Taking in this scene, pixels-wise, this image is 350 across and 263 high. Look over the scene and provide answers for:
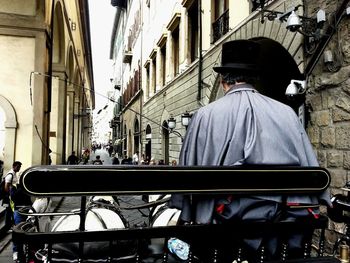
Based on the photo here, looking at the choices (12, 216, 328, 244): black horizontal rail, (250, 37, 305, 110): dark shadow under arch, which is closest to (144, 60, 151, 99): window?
(250, 37, 305, 110): dark shadow under arch

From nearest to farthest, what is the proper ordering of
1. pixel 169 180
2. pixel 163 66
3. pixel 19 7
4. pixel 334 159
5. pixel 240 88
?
pixel 169 180 < pixel 240 88 < pixel 334 159 < pixel 19 7 < pixel 163 66

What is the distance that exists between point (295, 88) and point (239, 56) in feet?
14.4

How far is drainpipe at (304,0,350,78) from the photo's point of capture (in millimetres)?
5367

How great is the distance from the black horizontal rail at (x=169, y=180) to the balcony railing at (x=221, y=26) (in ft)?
31.5

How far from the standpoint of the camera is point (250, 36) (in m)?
8.72

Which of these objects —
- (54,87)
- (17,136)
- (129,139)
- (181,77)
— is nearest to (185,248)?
(17,136)

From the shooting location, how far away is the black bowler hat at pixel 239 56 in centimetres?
195

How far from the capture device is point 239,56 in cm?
195

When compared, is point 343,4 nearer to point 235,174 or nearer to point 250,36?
point 250,36

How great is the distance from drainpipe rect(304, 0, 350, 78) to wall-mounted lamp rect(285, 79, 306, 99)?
0.27 meters

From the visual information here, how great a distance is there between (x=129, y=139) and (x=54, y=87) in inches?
705

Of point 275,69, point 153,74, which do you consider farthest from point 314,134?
point 153,74

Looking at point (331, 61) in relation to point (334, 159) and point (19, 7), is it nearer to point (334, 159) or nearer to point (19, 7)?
point (334, 159)

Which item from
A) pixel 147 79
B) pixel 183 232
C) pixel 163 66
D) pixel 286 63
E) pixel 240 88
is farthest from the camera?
pixel 147 79
